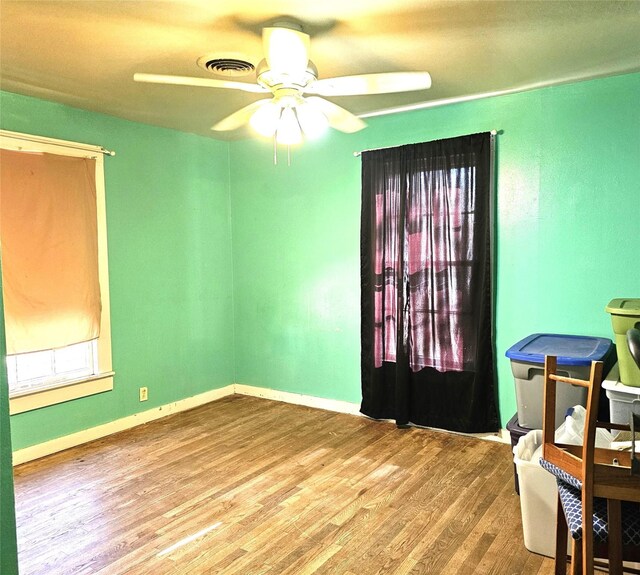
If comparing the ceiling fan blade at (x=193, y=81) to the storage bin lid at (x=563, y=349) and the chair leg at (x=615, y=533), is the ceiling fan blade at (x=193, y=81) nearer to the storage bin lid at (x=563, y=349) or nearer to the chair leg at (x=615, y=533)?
the storage bin lid at (x=563, y=349)

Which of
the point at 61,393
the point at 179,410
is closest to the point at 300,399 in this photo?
the point at 179,410

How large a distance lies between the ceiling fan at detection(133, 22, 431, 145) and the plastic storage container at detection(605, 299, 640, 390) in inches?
57.5

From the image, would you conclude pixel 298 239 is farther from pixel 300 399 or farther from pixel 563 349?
pixel 563 349

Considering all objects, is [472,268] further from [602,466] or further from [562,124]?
[602,466]

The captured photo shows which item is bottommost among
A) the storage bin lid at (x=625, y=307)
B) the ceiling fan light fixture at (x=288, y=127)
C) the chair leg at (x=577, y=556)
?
the chair leg at (x=577, y=556)

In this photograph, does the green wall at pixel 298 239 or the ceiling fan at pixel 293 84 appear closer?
the ceiling fan at pixel 293 84

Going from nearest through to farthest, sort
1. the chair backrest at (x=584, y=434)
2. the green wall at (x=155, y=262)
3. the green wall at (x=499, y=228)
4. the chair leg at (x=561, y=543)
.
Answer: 1. the chair backrest at (x=584, y=434)
2. the chair leg at (x=561, y=543)
3. the green wall at (x=499, y=228)
4. the green wall at (x=155, y=262)

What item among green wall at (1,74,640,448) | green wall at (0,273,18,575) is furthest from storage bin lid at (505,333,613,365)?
green wall at (0,273,18,575)

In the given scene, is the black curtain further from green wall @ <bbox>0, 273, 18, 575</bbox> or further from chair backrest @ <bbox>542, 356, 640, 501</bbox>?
green wall @ <bbox>0, 273, 18, 575</bbox>

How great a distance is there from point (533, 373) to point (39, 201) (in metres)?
3.30

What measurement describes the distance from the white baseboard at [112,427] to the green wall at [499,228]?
1.55 ft

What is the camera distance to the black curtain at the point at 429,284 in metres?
3.62

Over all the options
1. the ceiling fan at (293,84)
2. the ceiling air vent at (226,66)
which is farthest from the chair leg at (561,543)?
the ceiling air vent at (226,66)

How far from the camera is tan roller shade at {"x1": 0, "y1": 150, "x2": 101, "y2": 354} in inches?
130
